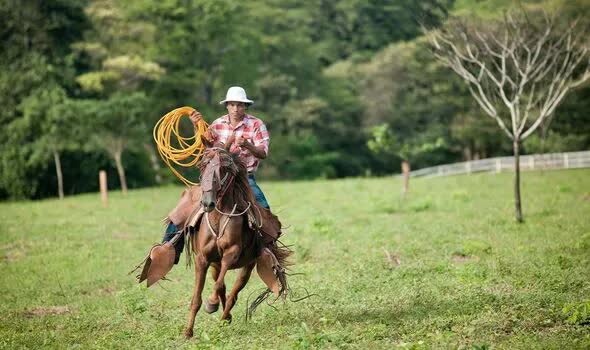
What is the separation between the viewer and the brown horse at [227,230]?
1084 cm

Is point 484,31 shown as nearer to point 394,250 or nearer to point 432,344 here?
point 394,250

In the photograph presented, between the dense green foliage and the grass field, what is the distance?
39.1 ft

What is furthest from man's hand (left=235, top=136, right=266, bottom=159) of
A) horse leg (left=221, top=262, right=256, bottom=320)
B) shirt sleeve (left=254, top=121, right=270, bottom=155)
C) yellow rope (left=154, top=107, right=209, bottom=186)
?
horse leg (left=221, top=262, right=256, bottom=320)

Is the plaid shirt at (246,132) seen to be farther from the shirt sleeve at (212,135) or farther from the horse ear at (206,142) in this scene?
the horse ear at (206,142)

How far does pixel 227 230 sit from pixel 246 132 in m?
1.45

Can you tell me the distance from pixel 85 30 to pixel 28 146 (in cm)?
1027

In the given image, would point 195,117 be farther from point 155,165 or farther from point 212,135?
point 155,165

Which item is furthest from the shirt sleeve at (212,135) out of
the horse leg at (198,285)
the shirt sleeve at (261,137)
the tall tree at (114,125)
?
the tall tree at (114,125)

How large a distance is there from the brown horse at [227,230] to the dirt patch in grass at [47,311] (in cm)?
388

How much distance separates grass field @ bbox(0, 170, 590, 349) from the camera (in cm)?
1083

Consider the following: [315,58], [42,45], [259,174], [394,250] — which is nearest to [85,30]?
[42,45]

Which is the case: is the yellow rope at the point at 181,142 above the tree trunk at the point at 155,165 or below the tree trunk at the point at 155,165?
above

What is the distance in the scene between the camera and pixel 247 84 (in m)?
65.2

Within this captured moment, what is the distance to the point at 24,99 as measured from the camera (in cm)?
4884
